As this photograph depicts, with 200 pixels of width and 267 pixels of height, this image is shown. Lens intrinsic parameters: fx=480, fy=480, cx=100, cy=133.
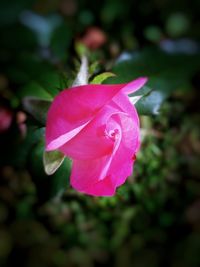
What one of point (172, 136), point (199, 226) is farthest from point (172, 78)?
point (199, 226)

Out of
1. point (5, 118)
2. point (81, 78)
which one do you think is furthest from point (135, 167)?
point (81, 78)

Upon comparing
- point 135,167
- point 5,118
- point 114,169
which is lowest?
point 135,167

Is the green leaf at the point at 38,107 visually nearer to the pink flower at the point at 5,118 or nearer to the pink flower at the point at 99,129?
the pink flower at the point at 99,129

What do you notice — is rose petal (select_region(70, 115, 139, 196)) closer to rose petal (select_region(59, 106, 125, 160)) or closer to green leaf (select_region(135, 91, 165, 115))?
rose petal (select_region(59, 106, 125, 160))

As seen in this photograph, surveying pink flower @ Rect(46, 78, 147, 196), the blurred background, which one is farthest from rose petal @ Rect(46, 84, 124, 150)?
the blurred background

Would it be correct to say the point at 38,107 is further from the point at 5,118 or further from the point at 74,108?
the point at 5,118

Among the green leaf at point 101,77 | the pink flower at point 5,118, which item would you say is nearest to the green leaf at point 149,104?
the green leaf at point 101,77
